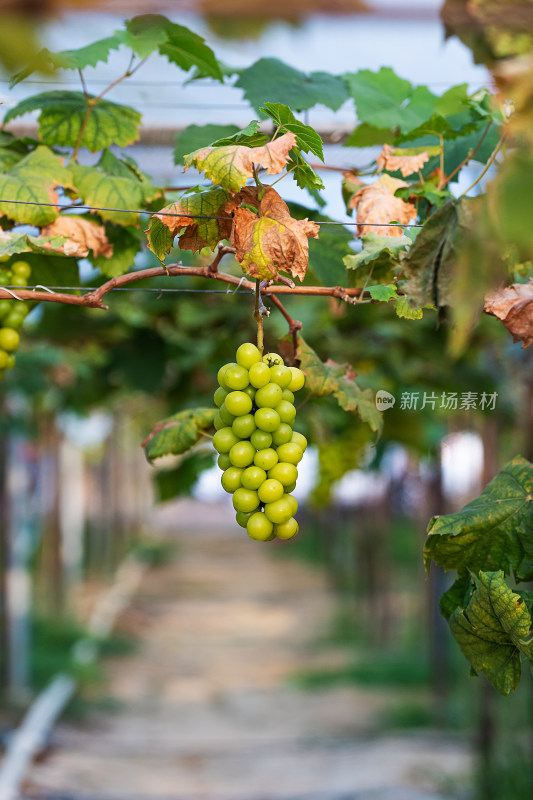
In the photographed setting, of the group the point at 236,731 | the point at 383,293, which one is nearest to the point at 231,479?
the point at 383,293

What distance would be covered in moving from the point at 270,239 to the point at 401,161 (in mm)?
573

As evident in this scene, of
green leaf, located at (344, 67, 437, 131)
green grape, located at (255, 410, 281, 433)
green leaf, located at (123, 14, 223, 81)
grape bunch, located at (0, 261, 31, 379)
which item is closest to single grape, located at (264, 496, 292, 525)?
green grape, located at (255, 410, 281, 433)

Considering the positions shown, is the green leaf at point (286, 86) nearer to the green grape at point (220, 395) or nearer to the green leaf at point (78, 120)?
the green leaf at point (78, 120)

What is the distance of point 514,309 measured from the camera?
4.62 feet

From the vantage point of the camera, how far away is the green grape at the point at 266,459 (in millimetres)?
1223

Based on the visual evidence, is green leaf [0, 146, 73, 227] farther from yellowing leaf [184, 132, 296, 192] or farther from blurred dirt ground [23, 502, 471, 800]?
blurred dirt ground [23, 502, 471, 800]

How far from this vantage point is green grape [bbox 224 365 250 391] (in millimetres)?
1230

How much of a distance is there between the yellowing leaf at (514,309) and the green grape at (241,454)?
0.49 m

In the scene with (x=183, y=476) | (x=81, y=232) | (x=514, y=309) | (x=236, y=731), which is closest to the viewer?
(x=514, y=309)

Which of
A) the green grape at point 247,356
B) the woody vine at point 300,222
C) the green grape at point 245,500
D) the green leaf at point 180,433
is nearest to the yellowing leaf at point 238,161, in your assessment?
the woody vine at point 300,222

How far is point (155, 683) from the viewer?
7297mm

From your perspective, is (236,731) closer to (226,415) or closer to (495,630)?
(495,630)

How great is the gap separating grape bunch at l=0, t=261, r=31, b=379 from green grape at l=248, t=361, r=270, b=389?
0.56 m

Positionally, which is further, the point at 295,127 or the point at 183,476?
the point at 183,476
